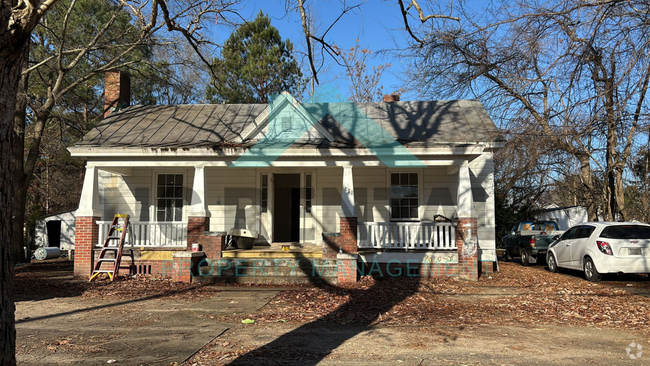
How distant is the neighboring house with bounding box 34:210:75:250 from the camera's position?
23312 mm

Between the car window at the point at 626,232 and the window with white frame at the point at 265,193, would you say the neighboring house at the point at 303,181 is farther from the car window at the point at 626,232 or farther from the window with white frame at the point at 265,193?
the car window at the point at 626,232

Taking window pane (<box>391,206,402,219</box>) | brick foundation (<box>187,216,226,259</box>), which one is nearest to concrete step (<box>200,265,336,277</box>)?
brick foundation (<box>187,216,226,259</box>)

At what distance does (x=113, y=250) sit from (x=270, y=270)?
4.30 metres

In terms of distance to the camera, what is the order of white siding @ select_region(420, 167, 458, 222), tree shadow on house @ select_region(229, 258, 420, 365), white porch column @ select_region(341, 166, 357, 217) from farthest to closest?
white siding @ select_region(420, 167, 458, 222) < white porch column @ select_region(341, 166, 357, 217) < tree shadow on house @ select_region(229, 258, 420, 365)

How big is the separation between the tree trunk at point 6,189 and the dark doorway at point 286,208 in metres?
11.4

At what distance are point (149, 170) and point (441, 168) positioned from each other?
8640 millimetres

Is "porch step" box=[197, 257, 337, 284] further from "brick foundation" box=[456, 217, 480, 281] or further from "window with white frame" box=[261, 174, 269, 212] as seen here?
"brick foundation" box=[456, 217, 480, 281]

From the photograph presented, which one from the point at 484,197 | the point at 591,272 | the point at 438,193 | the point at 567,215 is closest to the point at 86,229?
the point at 438,193

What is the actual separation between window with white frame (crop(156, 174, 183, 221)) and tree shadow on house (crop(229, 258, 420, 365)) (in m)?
4.97

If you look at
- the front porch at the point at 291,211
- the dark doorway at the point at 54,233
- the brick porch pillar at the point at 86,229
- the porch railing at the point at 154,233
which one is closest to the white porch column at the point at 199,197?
the front porch at the point at 291,211

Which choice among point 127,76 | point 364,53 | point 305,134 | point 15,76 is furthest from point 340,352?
point 364,53

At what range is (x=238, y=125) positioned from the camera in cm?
1430

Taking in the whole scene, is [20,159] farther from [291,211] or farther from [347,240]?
[347,240]

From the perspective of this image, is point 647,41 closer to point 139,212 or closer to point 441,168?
point 441,168
